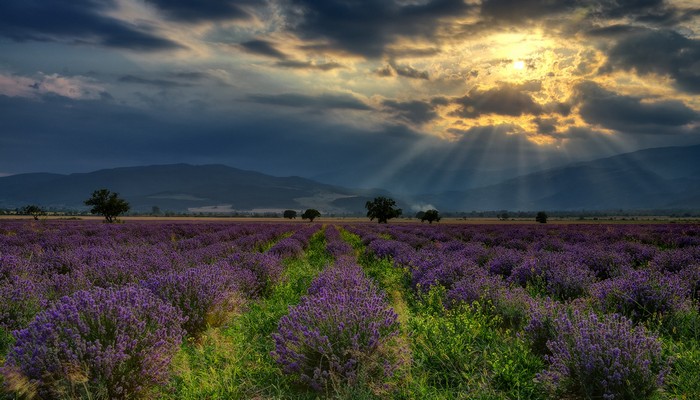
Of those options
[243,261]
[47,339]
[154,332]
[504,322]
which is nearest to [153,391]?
[154,332]

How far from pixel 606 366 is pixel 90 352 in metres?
4.52

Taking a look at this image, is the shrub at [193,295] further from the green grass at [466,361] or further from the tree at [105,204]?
the tree at [105,204]

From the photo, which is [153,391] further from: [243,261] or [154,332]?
[243,261]

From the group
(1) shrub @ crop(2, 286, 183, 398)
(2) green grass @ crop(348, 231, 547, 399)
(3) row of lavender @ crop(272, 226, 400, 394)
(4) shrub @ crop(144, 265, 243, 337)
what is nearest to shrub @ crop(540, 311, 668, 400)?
(2) green grass @ crop(348, 231, 547, 399)

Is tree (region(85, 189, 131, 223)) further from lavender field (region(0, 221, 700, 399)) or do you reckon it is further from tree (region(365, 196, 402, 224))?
lavender field (region(0, 221, 700, 399))

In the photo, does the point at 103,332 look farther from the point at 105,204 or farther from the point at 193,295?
the point at 105,204

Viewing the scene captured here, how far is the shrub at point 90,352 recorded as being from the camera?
12.3 ft

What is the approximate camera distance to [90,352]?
384 centimetres

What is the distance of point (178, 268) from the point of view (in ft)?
30.1

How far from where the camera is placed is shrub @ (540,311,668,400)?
3.66 metres

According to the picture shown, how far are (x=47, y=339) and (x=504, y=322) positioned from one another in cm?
566

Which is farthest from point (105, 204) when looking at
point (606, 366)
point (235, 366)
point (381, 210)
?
point (606, 366)

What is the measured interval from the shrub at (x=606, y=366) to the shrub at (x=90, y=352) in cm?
370

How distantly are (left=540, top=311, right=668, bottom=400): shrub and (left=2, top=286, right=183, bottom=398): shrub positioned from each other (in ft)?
12.2
